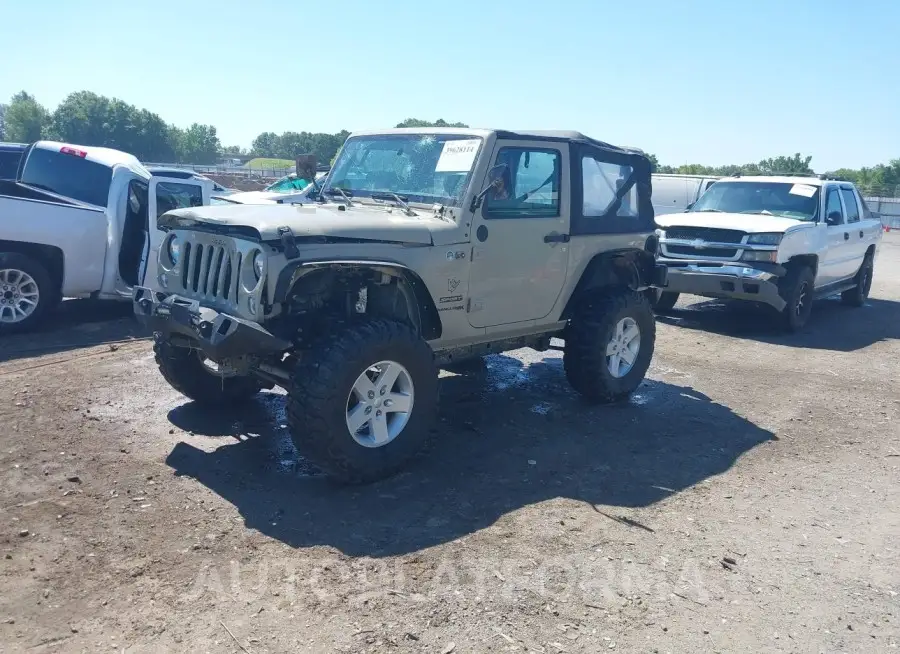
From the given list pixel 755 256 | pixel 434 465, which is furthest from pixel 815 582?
pixel 755 256

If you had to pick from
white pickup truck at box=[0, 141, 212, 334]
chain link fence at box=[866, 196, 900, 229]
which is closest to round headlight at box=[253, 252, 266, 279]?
white pickup truck at box=[0, 141, 212, 334]

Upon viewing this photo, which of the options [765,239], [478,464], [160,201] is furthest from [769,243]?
[160,201]

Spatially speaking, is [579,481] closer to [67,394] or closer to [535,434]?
[535,434]

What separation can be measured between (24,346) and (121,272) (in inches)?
54.9

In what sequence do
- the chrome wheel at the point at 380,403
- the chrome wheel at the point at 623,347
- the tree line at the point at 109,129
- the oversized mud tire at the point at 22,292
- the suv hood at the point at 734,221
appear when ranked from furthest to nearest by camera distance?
the tree line at the point at 109,129 → the suv hood at the point at 734,221 → the oversized mud tire at the point at 22,292 → the chrome wheel at the point at 623,347 → the chrome wheel at the point at 380,403

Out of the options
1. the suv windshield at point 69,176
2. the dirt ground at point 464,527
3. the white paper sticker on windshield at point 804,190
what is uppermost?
the white paper sticker on windshield at point 804,190

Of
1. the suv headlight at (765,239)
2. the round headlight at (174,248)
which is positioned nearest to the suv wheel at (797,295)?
the suv headlight at (765,239)

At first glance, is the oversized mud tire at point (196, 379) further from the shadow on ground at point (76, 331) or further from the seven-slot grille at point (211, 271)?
the shadow on ground at point (76, 331)

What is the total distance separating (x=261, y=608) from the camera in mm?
3307

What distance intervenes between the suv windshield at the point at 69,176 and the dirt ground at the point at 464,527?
254cm

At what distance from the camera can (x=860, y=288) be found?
1237cm

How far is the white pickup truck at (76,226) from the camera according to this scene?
25.7 ft

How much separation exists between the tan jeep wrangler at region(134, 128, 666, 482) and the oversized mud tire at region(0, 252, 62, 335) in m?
3.26

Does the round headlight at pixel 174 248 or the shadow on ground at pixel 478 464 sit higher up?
the round headlight at pixel 174 248
